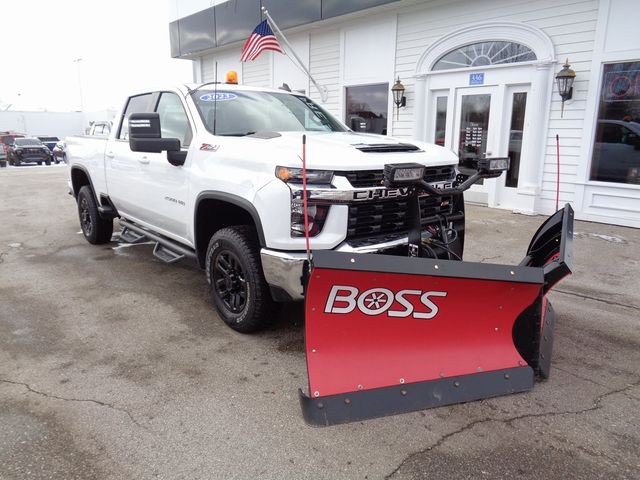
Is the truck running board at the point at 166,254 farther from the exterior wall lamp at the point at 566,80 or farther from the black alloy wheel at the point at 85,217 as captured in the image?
the exterior wall lamp at the point at 566,80

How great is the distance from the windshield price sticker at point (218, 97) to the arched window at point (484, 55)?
6518 millimetres

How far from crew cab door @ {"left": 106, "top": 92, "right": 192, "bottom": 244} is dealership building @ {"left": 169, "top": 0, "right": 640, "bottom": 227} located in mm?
1989

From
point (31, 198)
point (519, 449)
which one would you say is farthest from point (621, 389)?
point (31, 198)

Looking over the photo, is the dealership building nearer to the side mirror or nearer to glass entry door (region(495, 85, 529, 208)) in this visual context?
glass entry door (region(495, 85, 529, 208))

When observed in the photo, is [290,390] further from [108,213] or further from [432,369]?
[108,213]

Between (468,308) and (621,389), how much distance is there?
1.20 metres

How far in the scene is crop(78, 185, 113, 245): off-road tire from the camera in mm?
6559

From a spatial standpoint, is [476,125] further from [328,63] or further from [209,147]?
[209,147]

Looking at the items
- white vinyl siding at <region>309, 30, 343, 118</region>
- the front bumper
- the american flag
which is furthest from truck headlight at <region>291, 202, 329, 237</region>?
white vinyl siding at <region>309, 30, 343, 118</region>

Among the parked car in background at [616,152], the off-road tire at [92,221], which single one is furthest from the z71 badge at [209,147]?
the parked car in background at [616,152]

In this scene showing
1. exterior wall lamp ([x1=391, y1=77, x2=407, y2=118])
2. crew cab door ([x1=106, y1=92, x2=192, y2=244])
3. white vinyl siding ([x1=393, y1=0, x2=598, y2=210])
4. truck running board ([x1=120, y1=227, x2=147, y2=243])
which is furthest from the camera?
exterior wall lamp ([x1=391, y1=77, x2=407, y2=118])

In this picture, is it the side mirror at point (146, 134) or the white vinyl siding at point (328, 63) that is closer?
the side mirror at point (146, 134)

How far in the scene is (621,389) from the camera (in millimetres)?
3193

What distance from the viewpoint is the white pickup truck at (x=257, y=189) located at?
3.22m
